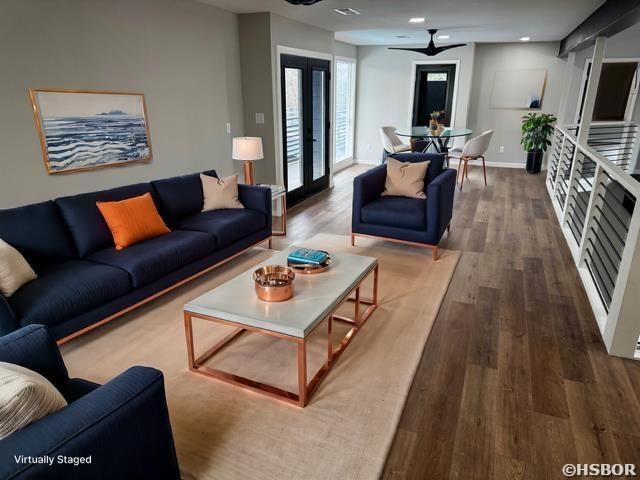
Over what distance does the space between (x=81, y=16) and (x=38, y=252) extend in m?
2.00

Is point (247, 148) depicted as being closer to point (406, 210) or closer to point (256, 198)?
point (256, 198)

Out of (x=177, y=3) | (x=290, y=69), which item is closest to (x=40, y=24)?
(x=177, y=3)

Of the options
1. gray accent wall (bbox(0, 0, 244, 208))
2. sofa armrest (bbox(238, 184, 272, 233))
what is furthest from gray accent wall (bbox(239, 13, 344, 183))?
sofa armrest (bbox(238, 184, 272, 233))

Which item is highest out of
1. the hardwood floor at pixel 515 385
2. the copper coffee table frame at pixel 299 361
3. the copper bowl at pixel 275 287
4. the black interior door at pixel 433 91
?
the black interior door at pixel 433 91

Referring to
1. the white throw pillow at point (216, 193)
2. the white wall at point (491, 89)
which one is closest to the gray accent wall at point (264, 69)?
the white throw pillow at point (216, 193)

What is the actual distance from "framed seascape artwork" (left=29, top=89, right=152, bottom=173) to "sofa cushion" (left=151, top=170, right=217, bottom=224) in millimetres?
537

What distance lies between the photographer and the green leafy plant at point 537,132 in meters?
7.79

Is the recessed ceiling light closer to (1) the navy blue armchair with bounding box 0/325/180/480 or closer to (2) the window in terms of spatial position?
(2) the window

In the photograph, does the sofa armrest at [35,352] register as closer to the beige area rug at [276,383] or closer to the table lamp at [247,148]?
the beige area rug at [276,383]

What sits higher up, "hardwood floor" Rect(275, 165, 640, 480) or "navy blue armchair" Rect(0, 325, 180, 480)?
"navy blue armchair" Rect(0, 325, 180, 480)

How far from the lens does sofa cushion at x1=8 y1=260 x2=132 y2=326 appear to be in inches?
90.6

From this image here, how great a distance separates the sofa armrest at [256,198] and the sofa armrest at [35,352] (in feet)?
8.56

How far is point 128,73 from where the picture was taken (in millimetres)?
3887

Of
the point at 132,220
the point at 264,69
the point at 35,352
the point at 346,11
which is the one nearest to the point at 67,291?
the point at 132,220
